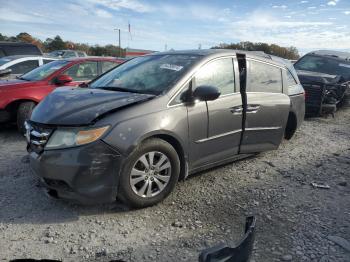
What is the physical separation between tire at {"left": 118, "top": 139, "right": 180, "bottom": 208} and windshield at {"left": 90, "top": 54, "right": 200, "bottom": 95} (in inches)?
27.3

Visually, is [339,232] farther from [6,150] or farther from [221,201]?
[6,150]

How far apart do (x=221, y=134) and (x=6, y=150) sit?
334cm

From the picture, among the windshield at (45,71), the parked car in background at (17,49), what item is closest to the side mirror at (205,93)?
the windshield at (45,71)

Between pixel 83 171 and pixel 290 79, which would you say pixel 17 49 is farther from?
pixel 83 171

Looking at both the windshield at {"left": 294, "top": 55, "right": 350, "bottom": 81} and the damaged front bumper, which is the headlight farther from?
the windshield at {"left": 294, "top": 55, "right": 350, "bottom": 81}

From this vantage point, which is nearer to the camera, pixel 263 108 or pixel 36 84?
pixel 263 108

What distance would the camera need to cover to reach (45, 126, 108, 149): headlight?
3229 millimetres

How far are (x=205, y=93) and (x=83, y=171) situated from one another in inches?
60.9

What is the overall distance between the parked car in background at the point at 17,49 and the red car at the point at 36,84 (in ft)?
22.9

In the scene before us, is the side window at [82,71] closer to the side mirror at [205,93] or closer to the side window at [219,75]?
the side window at [219,75]

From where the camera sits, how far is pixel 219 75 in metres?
4.37

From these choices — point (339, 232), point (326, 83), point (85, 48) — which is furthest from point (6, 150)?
point (85, 48)

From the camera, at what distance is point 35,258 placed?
2783 mm

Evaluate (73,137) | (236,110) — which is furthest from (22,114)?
(236,110)
